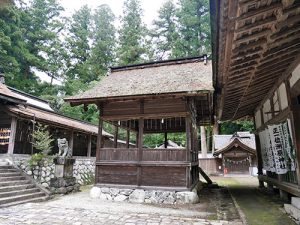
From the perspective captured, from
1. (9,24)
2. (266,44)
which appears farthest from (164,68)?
(9,24)

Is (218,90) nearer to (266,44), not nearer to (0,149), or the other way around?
(266,44)

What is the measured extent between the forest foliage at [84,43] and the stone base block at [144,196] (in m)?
18.8

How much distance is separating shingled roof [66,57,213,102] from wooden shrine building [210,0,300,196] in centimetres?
175

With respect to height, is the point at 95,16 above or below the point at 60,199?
above

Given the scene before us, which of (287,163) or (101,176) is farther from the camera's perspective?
(101,176)

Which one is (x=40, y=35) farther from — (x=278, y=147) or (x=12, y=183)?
(x=278, y=147)

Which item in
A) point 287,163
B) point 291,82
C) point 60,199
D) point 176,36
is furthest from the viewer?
point 176,36

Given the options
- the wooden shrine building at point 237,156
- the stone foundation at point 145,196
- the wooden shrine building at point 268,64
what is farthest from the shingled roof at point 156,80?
the wooden shrine building at point 237,156

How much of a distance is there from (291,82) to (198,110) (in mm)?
7690

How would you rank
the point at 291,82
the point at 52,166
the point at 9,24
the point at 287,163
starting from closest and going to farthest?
1. the point at 291,82
2. the point at 287,163
3. the point at 52,166
4. the point at 9,24

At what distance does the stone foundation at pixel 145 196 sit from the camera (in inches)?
388

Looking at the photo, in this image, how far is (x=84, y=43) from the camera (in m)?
33.9

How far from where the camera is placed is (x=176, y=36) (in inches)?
1430

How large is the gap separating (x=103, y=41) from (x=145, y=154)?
88.3 feet
